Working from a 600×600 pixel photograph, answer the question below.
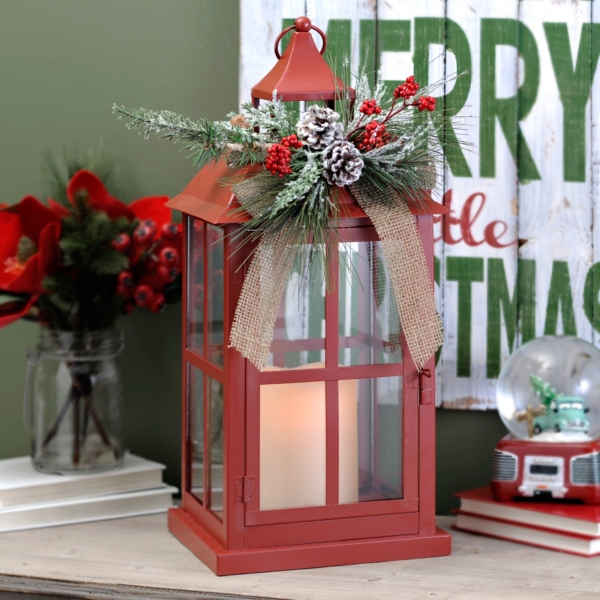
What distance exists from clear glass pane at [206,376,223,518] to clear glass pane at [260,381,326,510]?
5 cm

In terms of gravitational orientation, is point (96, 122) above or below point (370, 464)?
above

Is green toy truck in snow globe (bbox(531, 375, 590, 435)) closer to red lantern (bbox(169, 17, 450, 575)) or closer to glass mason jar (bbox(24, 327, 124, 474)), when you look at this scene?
red lantern (bbox(169, 17, 450, 575))

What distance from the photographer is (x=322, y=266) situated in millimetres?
1100

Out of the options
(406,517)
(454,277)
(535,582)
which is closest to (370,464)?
(406,517)

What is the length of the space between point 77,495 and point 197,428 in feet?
0.77

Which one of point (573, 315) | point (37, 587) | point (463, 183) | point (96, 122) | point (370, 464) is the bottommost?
point (37, 587)

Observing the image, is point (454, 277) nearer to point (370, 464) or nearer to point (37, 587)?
point (370, 464)

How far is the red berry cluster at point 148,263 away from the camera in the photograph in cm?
134

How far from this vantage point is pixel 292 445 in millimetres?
1123

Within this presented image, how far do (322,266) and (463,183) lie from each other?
0.36 metres

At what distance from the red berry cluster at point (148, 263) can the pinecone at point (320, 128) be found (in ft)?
1.17

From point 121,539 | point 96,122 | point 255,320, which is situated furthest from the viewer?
point 96,122

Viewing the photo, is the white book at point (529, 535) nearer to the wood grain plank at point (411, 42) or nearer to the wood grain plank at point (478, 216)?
the wood grain plank at point (478, 216)

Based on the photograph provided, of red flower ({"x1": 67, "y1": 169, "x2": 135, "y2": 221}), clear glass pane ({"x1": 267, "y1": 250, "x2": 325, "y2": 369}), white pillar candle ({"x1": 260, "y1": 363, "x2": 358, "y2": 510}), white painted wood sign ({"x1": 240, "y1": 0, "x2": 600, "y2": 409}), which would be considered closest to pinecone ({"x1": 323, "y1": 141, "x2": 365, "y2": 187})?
clear glass pane ({"x1": 267, "y1": 250, "x2": 325, "y2": 369})
